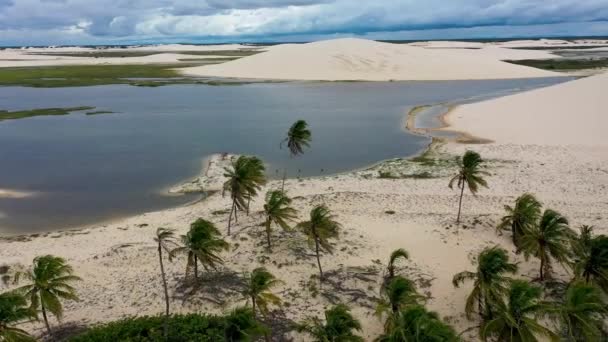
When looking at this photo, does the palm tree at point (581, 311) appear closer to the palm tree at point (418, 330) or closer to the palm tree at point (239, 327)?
→ the palm tree at point (418, 330)

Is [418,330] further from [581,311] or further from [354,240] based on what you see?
[354,240]

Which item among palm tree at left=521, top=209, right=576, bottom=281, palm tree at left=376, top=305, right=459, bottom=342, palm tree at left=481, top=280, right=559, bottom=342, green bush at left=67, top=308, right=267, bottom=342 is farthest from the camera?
palm tree at left=521, top=209, right=576, bottom=281

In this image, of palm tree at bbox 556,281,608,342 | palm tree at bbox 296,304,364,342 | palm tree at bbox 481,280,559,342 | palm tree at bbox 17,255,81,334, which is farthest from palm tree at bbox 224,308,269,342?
palm tree at bbox 556,281,608,342

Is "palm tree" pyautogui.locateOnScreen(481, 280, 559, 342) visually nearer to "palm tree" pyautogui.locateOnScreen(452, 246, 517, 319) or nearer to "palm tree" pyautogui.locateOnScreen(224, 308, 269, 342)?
"palm tree" pyautogui.locateOnScreen(452, 246, 517, 319)

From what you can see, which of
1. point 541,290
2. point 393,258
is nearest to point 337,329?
point 393,258

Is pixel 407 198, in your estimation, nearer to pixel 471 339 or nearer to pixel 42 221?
pixel 471 339

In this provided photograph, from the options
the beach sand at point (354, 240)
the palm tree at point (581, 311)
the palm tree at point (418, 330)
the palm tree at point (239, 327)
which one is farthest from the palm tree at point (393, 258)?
the palm tree at point (239, 327)
